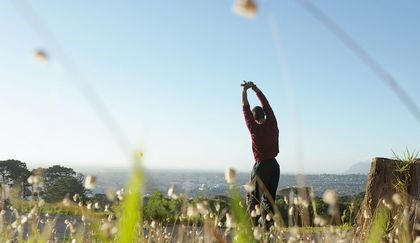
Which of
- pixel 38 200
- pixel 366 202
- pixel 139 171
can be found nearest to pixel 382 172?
pixel 366 202

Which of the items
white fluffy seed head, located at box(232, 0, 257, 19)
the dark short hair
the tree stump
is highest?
the dark short hair

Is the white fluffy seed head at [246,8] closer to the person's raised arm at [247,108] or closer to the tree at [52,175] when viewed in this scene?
the tree at [52,175]

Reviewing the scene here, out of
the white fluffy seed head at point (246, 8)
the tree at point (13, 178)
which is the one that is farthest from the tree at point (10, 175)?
the white fluffy seed head at point (246, 8)

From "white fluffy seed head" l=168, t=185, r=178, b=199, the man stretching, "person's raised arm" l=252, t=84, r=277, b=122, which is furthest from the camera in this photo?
"person's raised arm" l=252, t=84, r=277, b=122

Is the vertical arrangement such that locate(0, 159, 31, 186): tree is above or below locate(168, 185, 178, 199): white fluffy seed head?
above

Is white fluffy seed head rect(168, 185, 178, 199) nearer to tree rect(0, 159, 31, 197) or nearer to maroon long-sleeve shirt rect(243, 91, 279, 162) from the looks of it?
tree rect(0, 159, 31, 197)

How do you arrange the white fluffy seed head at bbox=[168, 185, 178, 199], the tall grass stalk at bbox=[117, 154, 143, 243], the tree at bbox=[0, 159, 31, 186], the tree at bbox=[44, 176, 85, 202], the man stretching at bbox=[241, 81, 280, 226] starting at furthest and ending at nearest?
1. the man stretching at bbox=[241, 81, 280, 226]
2. the tree at bbox=[44, 176, 85, 202]
3. the tree at bbox=[0, 159, 31, 186]
4. the white fluffy seed head at bbox=[168, 185, 178, 199]
5. the tall grass stalk at bbox=[117, 154, 143, 243]

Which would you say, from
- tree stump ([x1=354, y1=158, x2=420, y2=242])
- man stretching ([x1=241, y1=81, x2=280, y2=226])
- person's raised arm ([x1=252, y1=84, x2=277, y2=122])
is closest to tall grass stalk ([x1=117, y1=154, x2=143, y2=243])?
tree stump ([x1=354, y1=158, x2=420, y2=242])

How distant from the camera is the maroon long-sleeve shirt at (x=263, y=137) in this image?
7270 millimetres

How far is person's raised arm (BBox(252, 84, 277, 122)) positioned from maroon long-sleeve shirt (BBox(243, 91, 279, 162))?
38 mm

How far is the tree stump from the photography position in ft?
20.7

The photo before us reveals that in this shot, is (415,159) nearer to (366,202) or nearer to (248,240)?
(366,202)

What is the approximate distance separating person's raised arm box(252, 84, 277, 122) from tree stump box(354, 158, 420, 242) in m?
1.44

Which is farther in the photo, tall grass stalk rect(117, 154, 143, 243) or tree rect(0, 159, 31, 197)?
tree rect(0, 159, 31, 197)
